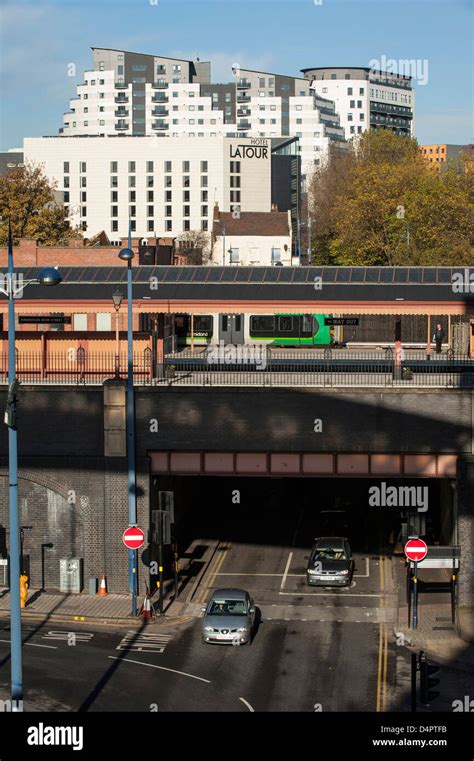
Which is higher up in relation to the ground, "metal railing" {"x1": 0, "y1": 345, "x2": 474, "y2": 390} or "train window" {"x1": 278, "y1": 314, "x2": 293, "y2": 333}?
"train window" {"x1": 278, "y1": 314, "x2": 293, "y2": 333}

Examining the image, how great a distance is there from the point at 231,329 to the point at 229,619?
1043 inches

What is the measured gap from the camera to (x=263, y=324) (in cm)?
5947

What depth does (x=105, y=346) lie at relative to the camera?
41344 mm

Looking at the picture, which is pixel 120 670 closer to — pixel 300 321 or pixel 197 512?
pixel 197 512

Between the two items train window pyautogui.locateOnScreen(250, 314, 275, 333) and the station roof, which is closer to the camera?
the station roof

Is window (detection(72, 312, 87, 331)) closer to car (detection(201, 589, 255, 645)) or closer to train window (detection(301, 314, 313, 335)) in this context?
train window (detection(301, 314, 313, 335))

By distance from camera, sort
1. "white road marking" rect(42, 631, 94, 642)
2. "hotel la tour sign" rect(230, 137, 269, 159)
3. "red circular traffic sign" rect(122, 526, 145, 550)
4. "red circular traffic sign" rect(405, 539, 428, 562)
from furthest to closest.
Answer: "hotel la tour sign" rect(230, 137, 269, 159) → "red circular traffic sign" rect(122, 526, 145, 550) → "white road marking" rect(42, 631, 94, 642) → "red circular traffic sign" rect(405, 539, 428, 562)

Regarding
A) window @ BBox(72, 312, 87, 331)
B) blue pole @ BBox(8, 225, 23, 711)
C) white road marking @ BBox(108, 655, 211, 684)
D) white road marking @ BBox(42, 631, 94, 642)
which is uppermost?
window @ BBox(72, 312, 87, 331)

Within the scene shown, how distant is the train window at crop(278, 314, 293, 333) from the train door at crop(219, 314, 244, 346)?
6.53 ft

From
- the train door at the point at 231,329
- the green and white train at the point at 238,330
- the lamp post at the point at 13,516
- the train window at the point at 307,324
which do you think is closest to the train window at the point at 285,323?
the green and white train at the point at 238,330

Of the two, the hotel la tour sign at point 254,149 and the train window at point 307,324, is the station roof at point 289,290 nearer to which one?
the train window at point 307,324

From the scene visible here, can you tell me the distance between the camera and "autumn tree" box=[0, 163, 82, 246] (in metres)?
96.4

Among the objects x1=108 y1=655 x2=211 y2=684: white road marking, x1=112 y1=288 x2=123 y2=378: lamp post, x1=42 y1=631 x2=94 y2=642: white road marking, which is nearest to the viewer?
x1=108 y1=655 x2=211 y2=684: white road marking

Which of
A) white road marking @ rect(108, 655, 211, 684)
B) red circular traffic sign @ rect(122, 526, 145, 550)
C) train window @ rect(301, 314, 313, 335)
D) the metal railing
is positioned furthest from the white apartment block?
white road marking @ rect(108, 655, 211, 684)
